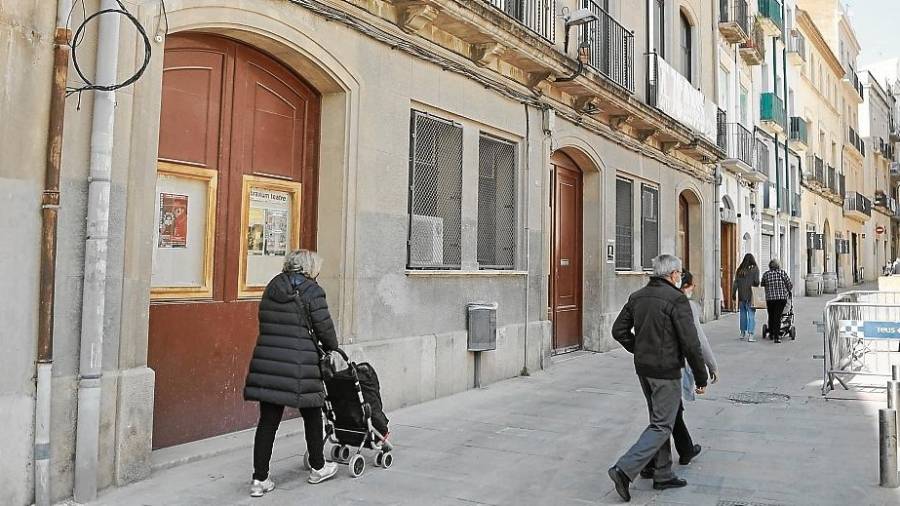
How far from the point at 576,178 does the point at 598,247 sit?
4.36ft

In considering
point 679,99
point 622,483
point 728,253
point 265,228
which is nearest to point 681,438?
point 622,483

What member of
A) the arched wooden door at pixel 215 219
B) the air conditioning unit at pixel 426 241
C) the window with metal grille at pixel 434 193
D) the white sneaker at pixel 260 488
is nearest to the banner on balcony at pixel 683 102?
the window with metal grille at pixel 434 193

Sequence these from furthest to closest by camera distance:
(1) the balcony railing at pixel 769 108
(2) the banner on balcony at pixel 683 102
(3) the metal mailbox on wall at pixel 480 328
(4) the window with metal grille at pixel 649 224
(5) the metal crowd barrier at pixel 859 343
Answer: (1) the balcony railing at pixel 769 108
(4) the window with metal grille at pixel 649 224
(2) the banner on balcony at pixel 683 102
(3) the metal mailbox on wall at pixel 480 328
(5) the metal crowd barrier at pixel 859 343

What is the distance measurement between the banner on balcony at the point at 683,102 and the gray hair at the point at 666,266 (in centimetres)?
1036

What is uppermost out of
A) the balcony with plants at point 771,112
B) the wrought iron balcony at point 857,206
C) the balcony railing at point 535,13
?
the balcony with plants at point 771,112

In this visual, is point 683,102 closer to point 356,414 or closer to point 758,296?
point 758,296

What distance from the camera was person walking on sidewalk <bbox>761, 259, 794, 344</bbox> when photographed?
13688mm

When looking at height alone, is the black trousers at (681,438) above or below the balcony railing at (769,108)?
below

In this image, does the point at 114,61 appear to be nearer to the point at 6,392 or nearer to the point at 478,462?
the point at 6,392

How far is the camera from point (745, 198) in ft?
74.4

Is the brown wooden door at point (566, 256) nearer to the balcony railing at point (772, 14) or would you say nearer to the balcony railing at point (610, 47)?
the balcony railing at point (610, 47)

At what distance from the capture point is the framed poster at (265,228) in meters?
6.59

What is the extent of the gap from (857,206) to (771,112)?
19581mm

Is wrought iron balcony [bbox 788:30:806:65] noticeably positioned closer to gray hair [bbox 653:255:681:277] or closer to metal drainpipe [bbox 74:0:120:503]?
gray hair [bbox 653:255:681:277]
